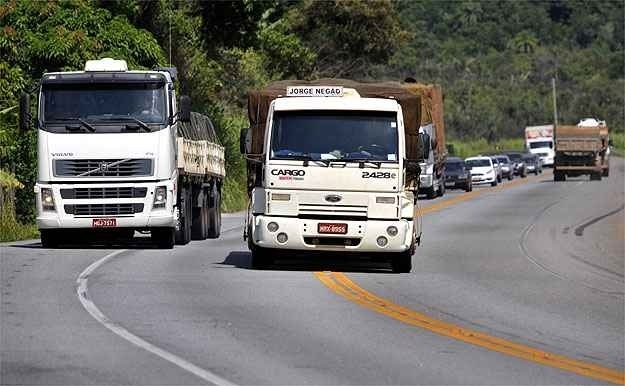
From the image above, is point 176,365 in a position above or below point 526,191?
above

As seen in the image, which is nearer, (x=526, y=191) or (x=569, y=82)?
(x=526, y=191)

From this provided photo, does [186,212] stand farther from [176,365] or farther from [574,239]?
[176,365]

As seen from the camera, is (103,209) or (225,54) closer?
(103,209)

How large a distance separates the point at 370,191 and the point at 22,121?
263 inches

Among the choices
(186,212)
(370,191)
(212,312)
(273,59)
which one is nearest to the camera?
(212,312)

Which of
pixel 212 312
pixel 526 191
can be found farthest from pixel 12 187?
pixel 526 191

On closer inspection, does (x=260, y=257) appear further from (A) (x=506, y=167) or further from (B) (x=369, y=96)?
(A) (x=506, y=167)

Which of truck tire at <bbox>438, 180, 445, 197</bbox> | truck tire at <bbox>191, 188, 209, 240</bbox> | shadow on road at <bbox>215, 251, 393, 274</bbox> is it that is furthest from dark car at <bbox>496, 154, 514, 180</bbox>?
shadow on road at <bbox>215, 251, 393, 274</bbox>

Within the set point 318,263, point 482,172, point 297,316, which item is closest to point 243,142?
point 318,263

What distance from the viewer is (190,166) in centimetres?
2845

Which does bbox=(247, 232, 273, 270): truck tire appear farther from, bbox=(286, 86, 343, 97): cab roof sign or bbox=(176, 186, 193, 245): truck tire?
bbox=(176, 186, 193, 245): truck tire

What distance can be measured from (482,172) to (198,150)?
152 feet

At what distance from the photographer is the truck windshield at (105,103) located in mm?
25359

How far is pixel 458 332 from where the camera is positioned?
16.6 metres
